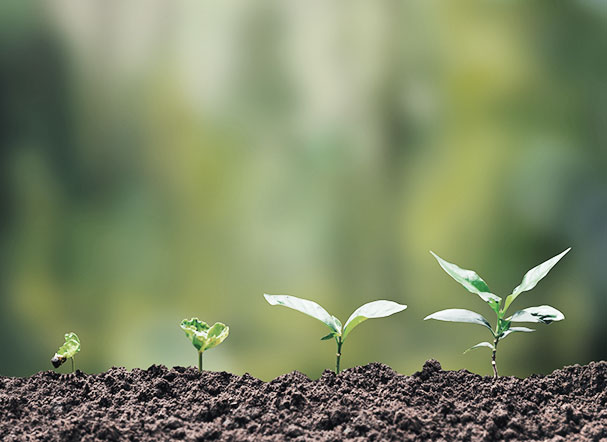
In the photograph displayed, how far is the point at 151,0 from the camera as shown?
5.23 ft

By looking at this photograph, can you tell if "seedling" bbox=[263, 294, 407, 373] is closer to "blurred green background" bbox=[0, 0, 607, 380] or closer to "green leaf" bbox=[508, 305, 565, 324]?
"blurred green background" bbox=[0, 0, 607, 380]

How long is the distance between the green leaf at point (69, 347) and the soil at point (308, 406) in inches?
2.4

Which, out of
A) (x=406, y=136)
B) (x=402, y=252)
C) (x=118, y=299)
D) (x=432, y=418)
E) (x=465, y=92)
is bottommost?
(x=432, y=418)

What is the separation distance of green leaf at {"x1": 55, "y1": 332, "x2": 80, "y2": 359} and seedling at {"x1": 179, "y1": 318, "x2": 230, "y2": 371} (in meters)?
0.29

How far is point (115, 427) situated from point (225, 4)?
3.64ft

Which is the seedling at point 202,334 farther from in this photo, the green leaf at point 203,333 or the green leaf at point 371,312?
the green leaf at point 371,312

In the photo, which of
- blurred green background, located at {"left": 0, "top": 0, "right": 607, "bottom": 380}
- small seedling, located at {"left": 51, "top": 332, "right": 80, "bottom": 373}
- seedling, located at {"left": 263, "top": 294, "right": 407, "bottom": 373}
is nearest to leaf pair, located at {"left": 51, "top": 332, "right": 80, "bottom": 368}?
small seedling, located at {"left": 51, "top": 332, "right": 80, "bottom": 373}

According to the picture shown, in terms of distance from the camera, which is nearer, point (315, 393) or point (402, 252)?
point (315, 393)

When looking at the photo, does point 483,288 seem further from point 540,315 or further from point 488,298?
point 540,315

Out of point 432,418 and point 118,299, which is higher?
point 118,299

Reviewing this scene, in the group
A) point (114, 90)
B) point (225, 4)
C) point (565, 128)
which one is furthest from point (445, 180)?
point (114, 90)

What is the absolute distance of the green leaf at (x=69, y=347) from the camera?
1.47 m

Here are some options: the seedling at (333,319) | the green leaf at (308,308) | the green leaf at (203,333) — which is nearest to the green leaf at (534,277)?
the seedling at (333,319)

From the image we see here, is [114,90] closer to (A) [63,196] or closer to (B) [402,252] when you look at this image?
(A) [63,196]
